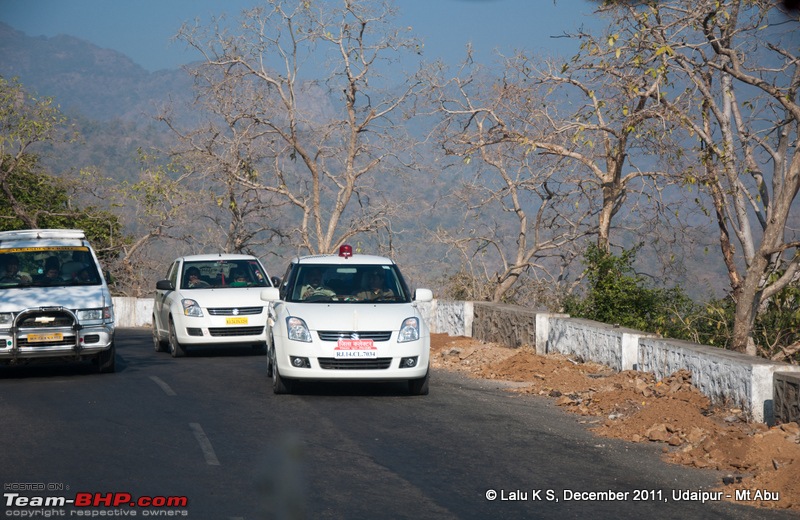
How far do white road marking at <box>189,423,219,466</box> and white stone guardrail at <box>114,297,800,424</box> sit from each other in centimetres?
553

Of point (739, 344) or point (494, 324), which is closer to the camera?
point (739, 344)

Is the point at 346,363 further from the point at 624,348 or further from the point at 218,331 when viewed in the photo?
the point at 218,331

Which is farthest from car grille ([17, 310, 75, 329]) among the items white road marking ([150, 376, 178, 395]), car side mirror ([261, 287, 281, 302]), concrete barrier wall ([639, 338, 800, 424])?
concrete barrier wall ([639, 338, 800, 424])

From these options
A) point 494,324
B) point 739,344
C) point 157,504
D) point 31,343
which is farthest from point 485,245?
point 157,504

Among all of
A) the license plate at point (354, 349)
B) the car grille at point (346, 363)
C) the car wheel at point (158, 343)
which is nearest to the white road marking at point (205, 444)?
the car grille at point (346, 363)

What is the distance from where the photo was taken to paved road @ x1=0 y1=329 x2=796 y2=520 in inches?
281

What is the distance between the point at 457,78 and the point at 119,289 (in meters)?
23.3

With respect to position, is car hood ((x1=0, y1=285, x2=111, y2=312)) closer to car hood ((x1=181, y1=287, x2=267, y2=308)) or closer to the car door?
car hood ((x1=181, y1=287, x2=267, y2=308))

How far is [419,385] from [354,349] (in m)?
1.18

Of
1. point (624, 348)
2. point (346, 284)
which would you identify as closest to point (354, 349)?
point (346, 284)

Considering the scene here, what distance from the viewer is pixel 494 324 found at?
66.3ft

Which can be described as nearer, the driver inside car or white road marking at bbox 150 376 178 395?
white road marking at bbox 150 376 178 395

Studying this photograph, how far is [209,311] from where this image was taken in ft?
61.2

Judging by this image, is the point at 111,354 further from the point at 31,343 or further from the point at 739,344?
the point at 739,344
